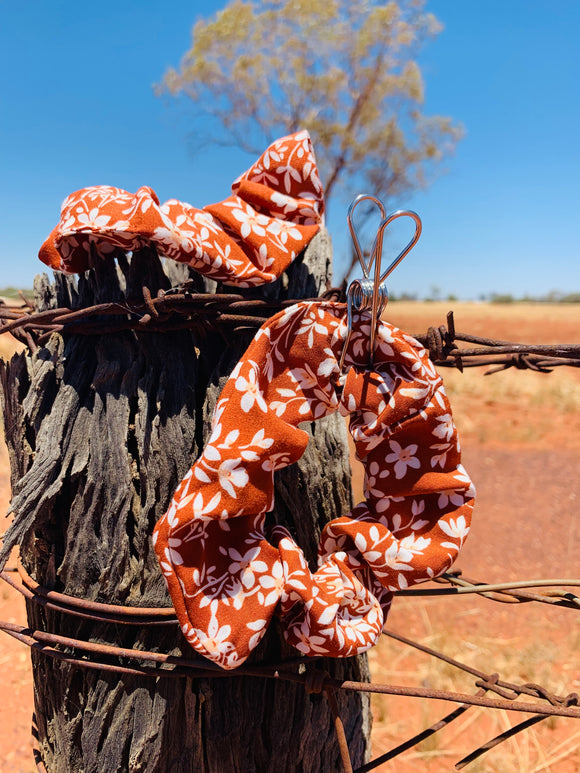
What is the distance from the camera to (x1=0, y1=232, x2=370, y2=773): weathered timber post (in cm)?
97

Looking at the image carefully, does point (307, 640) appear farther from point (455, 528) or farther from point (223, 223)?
point (223, 223)

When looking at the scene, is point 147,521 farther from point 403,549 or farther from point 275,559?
point 403,549

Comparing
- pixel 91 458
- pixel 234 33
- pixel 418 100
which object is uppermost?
pixel 234 33

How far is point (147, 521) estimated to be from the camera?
96 cm

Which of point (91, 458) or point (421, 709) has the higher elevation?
point (91, 458)

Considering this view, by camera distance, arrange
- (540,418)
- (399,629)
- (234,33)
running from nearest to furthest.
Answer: (399,629)
(540,418)
(234,33)

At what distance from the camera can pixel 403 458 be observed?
32.5 inches

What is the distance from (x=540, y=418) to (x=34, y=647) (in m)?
6.77

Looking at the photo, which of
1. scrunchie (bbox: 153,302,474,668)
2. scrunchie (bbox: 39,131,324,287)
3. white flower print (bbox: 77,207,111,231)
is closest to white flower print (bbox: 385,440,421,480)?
scrunchie (bbox: 153,302,474,668)

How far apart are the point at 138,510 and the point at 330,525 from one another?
1.18 feet

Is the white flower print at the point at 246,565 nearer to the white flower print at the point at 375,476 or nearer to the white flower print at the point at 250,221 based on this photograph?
the white flower print at the point at 375,476

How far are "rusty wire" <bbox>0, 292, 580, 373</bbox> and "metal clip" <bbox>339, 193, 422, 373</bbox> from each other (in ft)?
0.45

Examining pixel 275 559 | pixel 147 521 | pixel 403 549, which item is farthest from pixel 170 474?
pixel 403 549

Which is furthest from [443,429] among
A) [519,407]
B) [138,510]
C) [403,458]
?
[519,407]
